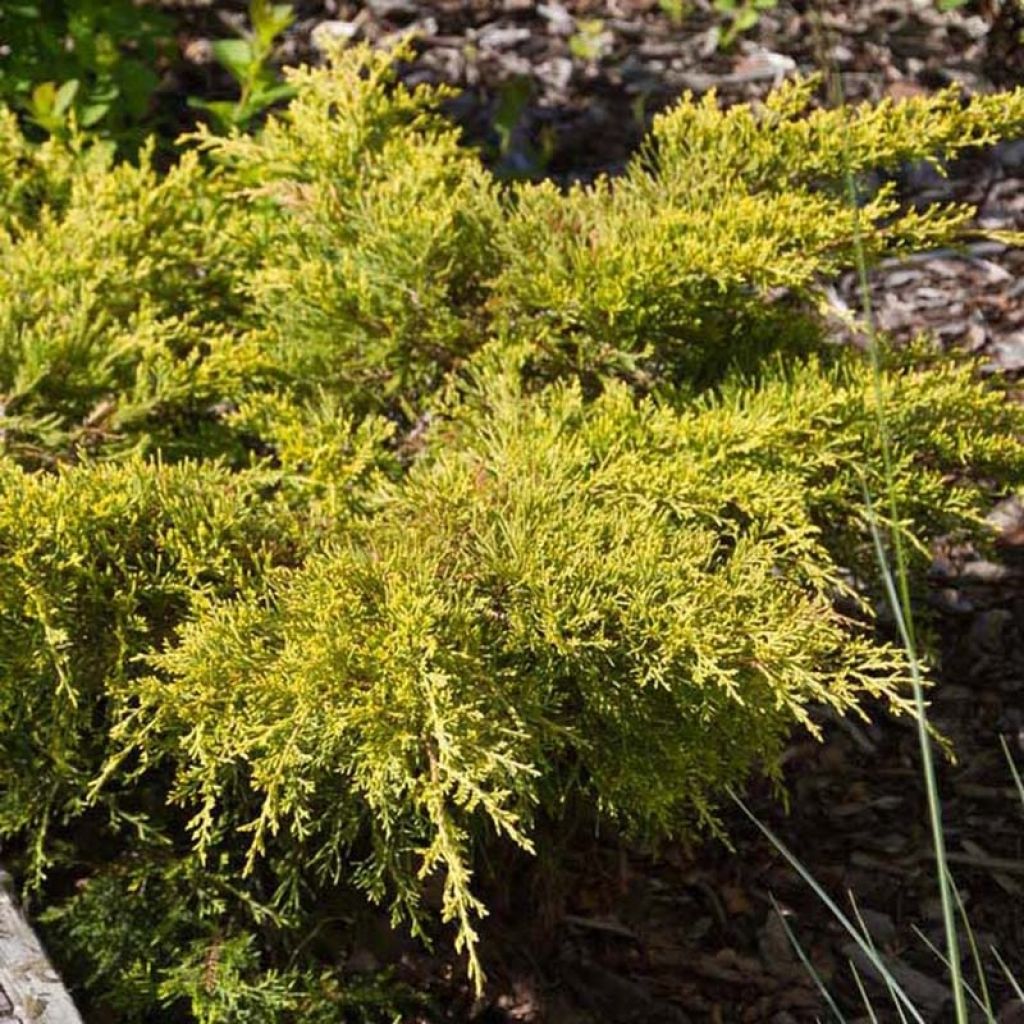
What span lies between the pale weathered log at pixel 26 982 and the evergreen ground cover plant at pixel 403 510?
0.13 m

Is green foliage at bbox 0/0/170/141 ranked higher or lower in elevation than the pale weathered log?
higher

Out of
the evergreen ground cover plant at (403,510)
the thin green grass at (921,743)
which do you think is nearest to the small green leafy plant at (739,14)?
the evergreen ground cover plant at (403,510)

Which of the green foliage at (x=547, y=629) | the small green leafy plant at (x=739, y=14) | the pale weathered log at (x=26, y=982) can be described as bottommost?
the small green leafy plant at (x=739, y=14)

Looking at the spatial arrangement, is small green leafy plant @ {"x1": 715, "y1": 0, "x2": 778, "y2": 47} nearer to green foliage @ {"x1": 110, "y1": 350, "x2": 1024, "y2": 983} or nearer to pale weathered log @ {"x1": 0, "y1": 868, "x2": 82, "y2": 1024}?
green foliage @ {"x1": 110, "y1": 350, "x2": 1024, "y2": 983}

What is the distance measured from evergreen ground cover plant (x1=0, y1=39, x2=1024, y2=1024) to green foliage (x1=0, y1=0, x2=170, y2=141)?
2.96ft

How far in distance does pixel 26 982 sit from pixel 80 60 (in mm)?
2689

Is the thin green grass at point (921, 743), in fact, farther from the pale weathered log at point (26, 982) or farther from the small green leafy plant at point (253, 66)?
the small green leafy plant at point (253, 66)

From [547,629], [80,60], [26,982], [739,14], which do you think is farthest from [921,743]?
[739,14]

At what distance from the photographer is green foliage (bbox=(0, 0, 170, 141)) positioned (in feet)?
13.8

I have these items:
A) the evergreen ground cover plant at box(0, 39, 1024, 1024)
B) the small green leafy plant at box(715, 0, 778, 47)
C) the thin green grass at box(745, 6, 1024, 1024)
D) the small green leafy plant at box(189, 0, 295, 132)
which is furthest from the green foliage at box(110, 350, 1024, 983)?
the small green leafy plant at box(715, 0, 778, 47)

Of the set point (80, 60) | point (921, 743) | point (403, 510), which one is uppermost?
point (80, 60)

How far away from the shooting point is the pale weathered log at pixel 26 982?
230 cm

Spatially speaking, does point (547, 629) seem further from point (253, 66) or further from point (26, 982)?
point (253, 66)

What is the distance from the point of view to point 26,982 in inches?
92.3
